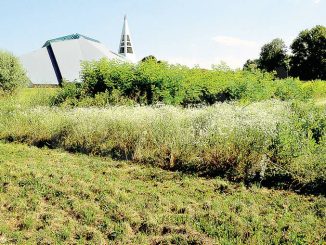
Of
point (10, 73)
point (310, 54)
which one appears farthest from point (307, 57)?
point (10, 73)

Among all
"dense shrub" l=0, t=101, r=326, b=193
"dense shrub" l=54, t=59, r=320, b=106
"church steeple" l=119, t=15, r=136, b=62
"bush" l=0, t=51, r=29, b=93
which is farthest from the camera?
"church steeple" l=119, t=15, r=136, b=62

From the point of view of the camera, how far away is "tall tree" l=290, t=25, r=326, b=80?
183 feet

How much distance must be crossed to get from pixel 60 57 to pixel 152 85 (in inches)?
1367

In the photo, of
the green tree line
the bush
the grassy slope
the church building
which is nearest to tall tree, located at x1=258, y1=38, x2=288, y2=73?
the green tree line

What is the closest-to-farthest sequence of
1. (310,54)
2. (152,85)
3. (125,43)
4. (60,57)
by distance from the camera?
(152,85) < (60,57) < (310,54) < (125,43)

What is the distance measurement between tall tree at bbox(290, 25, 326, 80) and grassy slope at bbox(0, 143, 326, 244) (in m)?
54.3

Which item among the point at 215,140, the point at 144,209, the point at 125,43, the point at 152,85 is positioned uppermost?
the point at 125,43

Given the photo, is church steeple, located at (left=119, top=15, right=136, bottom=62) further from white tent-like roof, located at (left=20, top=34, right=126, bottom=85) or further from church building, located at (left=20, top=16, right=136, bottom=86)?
white tent-like roof, located at (left=20, top=34, right=126, bottom=85)

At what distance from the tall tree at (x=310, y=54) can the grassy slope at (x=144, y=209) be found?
5427cm

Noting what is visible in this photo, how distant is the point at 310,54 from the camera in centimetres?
5675

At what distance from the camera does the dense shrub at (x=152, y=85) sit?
1478 centimetres

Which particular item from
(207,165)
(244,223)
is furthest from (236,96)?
(244,223)

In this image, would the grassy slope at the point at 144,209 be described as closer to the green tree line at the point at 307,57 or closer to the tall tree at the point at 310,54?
the green tree line at the point at 307,57

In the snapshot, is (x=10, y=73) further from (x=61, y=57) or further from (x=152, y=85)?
(x=61, y=57)
